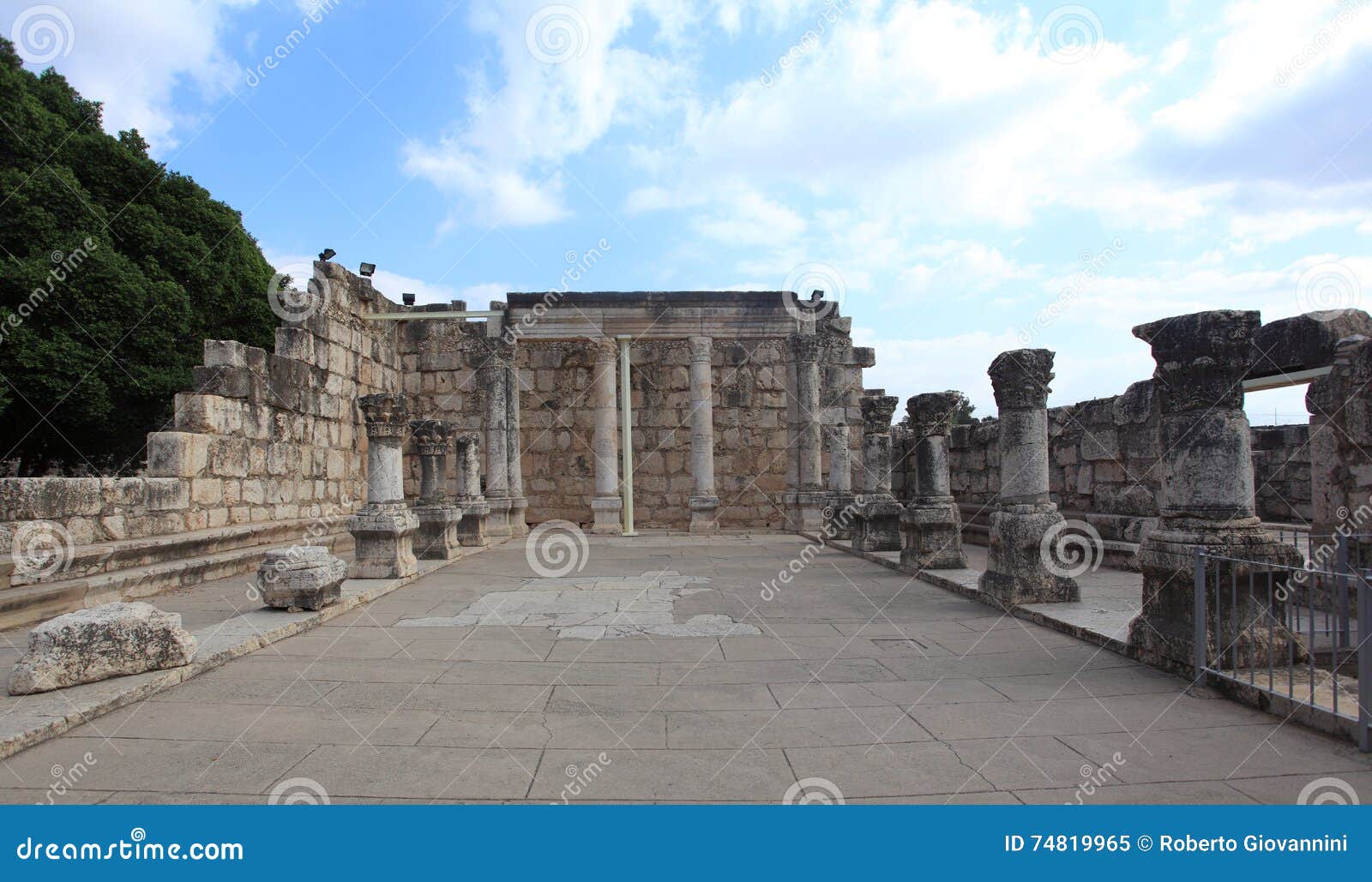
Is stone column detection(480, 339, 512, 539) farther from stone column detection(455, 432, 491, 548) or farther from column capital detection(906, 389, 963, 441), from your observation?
column capital detection(906, 389, 963, 441)

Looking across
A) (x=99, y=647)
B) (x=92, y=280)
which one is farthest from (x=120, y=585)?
(x=92, y=280)

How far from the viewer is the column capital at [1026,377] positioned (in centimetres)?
739

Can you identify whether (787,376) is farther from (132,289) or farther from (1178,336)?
(132,289)

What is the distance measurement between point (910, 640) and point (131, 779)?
4836 millimetres

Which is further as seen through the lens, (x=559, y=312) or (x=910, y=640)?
(x=559, y=312)

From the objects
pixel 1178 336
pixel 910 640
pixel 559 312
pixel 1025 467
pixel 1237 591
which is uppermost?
pixel 559 312

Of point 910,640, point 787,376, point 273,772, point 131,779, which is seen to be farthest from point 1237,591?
point 787,376

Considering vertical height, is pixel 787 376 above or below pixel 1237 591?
above

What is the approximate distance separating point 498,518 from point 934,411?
8.90 meters

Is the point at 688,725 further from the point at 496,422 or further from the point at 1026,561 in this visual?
the point at 496,422

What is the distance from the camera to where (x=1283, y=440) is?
998 centimetres

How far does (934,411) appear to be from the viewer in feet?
32.2

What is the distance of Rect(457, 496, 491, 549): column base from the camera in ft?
43.5

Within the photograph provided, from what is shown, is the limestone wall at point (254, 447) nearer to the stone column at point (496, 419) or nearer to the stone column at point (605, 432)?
the stone column at point (496, 419)
